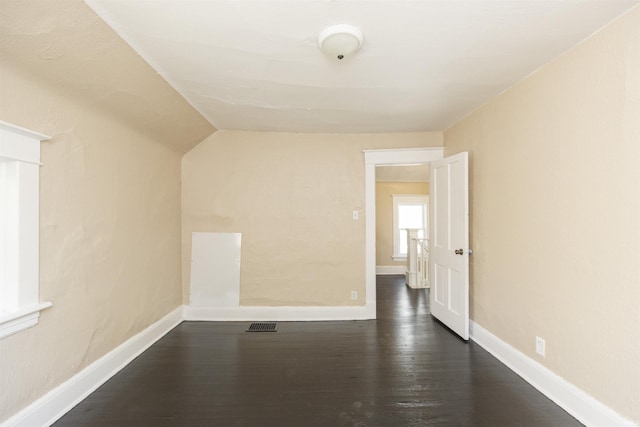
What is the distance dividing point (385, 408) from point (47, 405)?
81.7 inches

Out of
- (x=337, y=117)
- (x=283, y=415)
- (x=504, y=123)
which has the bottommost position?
(x=283, y=415)

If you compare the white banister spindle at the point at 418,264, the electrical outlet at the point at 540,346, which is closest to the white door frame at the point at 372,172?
the electrical outlet at the point at 540,346

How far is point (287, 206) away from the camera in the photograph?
12.0 ft

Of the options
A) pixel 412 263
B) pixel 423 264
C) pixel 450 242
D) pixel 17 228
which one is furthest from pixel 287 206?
pixel 423 264

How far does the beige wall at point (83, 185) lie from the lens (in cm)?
155

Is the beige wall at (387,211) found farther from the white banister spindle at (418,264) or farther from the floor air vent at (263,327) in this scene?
the floor air vent at (263,327)

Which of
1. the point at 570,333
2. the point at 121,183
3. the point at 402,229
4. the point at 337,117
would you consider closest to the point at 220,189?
the point at 121,183

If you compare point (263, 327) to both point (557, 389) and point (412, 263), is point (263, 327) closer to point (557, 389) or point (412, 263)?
point (557, 389)

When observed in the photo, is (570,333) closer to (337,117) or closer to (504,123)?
(504,123)

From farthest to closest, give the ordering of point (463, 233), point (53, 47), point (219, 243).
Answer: point (219, 243) → point (463, 233) → point (53, 47)

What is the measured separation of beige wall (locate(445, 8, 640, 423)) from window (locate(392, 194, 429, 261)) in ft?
12.0

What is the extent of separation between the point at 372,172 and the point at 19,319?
3274 mm

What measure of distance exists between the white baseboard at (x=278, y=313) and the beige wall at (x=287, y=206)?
8cm

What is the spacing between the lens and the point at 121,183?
2.48 metres
